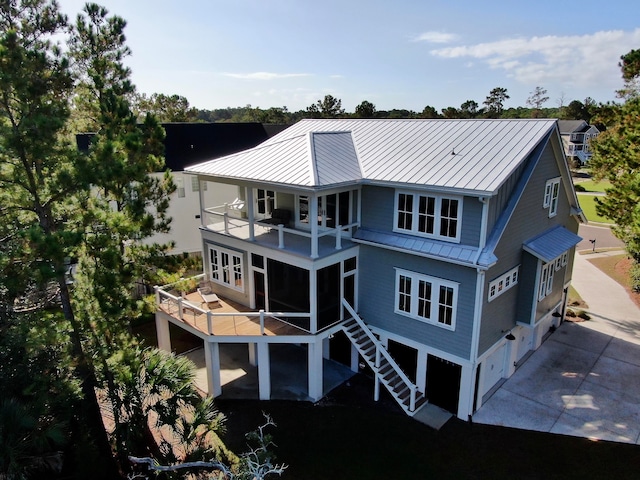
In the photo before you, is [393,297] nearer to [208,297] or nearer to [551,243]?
[551,243]

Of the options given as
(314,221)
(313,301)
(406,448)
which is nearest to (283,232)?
(314,221)

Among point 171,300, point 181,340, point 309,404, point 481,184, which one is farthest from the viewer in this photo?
point 181,340

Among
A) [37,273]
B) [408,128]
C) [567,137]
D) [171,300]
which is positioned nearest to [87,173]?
[37,273]

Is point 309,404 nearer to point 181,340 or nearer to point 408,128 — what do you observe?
point 181,340

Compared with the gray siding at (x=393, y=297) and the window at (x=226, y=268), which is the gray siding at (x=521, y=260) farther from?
the window at (x=226, y=268)

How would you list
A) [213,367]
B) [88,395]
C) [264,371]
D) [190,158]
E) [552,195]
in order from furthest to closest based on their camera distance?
[190,158], [552,195], [213,367], [264,371], [88,395]

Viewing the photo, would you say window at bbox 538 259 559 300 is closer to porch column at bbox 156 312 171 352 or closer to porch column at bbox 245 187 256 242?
porch column at bbox 245 187 256 242
